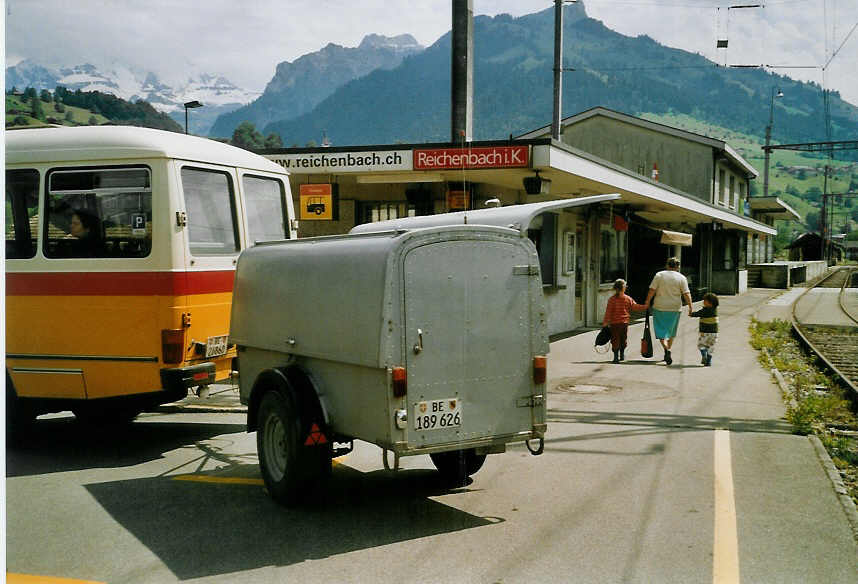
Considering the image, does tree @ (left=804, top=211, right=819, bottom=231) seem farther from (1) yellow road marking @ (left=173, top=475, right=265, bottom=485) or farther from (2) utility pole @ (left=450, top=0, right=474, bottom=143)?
(1) yellow road marking @ (left=173, top=475, right=265, bottom=485)

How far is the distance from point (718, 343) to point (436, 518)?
13.3 meters

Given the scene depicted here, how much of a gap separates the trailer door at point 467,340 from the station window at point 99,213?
11.0 ft

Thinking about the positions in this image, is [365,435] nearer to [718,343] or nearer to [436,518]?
[436,518]

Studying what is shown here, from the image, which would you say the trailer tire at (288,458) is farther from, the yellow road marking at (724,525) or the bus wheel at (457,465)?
the yellow road marking at (724,525)

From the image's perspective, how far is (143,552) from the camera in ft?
17.8

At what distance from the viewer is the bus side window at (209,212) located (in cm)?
814

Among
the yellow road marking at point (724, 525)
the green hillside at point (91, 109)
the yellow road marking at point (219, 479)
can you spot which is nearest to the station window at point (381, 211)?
the yellow road marking at point (724, 525)

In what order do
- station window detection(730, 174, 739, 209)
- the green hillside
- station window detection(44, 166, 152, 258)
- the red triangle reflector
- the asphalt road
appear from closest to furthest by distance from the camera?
the asphalt road → the red triangle reflector → station window detection(44, 166, 152, 258) → station window detection(730, 174, 739, 209) → the green hillside

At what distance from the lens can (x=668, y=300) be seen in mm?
14406

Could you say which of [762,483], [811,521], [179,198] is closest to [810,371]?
[762,483]

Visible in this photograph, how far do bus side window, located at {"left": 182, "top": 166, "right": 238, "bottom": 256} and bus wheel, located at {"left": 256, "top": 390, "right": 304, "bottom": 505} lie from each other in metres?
2.19

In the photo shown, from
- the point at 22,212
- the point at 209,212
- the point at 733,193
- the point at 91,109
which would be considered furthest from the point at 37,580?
the point at 91,109

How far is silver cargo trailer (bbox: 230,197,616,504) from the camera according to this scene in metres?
5.69

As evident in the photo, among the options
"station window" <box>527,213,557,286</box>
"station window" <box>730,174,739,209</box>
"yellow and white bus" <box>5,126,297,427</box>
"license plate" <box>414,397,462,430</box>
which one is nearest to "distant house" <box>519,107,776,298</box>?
"station window" <box>730,174,739,209</box>
